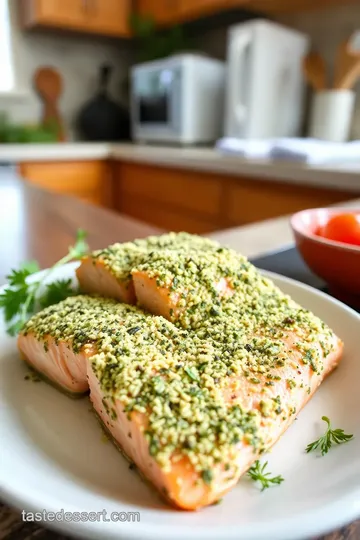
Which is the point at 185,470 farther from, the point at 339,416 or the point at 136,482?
the point at 339,416

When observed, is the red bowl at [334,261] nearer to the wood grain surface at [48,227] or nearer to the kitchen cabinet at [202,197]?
the wood grain surface at [48,227]

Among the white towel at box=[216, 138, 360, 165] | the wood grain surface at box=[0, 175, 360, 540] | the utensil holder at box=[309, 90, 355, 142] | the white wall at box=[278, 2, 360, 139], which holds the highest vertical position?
the white wall at box=[278, 2, 360, 139]

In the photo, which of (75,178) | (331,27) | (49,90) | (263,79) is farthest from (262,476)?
(49,90)

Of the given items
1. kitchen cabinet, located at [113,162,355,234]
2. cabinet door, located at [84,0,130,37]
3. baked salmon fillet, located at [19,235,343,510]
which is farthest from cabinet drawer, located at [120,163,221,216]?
baked salmon fillet, located at [19,235,343,510]

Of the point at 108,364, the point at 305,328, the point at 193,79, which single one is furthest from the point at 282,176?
the point at 108,364

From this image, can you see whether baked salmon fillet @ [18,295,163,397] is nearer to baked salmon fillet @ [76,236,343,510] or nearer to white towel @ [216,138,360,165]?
baked salmon fillet @ [76,236,343,510]

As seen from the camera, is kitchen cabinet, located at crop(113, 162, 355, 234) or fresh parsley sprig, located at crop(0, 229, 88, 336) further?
→ kitchen cabinet, located at crop(113, 162, 355, 234)
